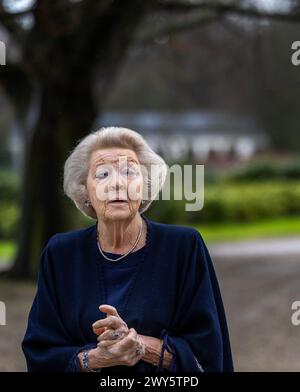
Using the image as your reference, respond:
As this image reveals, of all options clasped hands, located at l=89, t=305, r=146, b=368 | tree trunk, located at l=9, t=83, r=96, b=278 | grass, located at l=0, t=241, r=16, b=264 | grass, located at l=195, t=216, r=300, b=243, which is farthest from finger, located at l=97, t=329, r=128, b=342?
grass, located at l=195, t=216, r=300, b=243

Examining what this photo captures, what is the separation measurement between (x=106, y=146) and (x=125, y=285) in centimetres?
44

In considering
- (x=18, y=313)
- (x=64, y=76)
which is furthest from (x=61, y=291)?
(x=64, y=76)

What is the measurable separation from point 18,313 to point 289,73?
44.2ft

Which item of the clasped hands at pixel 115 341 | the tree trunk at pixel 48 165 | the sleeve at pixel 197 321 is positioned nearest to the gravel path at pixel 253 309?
the tree trunk at pixel 48 165

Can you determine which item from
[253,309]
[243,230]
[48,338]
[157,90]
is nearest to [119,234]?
[48,338]

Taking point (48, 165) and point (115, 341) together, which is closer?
point (115, 341)

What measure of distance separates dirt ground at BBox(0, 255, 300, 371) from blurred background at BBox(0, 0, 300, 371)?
0.02m

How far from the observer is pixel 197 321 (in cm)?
226

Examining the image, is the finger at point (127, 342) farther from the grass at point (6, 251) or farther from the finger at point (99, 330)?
the grass at point (6, 251)

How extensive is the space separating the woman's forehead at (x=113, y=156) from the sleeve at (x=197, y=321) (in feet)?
1.06

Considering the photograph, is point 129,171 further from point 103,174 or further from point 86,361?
point 86,361

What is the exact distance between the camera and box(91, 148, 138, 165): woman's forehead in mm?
2324

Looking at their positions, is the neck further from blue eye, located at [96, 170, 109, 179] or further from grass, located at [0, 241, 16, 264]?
grass, located at [0, 241, 16, 264]
